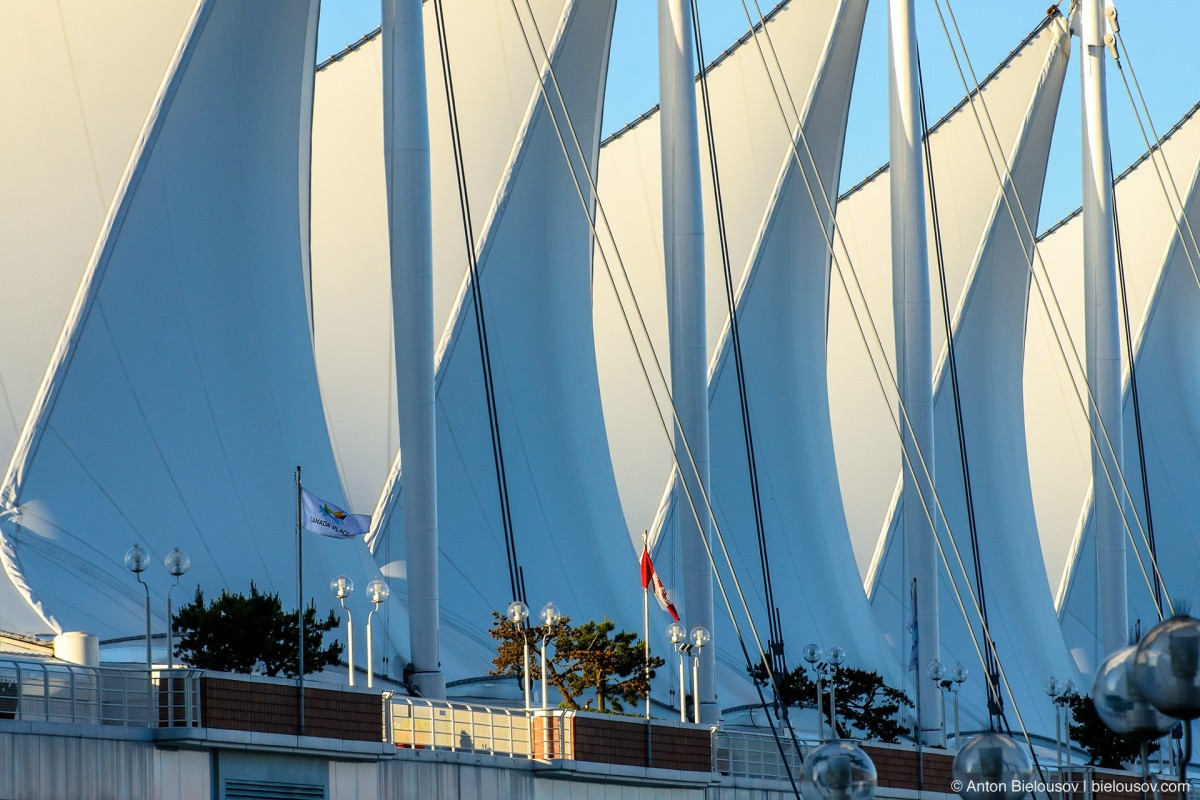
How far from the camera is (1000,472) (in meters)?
53.3

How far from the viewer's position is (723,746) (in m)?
28.3

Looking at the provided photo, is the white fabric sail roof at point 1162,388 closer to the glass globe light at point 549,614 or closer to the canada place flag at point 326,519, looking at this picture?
the glass globe light at point 549,614

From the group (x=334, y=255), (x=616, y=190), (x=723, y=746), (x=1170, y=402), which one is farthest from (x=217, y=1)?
(x=1170, y=402)

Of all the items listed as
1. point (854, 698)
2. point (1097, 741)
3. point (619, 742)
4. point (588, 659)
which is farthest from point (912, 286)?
point (619, 742)

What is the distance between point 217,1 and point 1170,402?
118 feet

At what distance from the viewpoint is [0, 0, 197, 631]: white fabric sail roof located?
3138cm

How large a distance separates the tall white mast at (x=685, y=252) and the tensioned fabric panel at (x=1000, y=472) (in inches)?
684

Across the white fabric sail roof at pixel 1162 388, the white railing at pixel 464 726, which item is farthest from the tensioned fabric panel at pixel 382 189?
the white fabric sail roof at pixel 1162 388

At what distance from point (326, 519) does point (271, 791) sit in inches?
175

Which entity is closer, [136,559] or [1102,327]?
[136,559]

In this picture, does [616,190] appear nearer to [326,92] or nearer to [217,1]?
[326,92]

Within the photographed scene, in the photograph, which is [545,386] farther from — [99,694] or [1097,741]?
[99,694]

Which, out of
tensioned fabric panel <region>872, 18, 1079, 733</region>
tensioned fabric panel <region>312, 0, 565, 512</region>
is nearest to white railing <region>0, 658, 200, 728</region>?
tensioned fabric panel <region>312, 0, 565, 512</region>

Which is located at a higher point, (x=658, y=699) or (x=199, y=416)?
(x=199, y=416)
